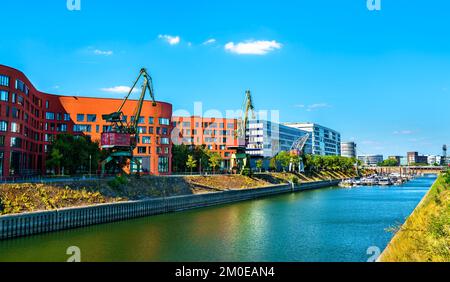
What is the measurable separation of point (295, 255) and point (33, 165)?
7020cm

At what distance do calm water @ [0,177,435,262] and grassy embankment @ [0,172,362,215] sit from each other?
558 cm

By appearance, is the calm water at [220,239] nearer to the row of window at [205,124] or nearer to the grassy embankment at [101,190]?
the grassy embankment at [101,190]

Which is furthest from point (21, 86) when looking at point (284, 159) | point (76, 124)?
point (284, 159)

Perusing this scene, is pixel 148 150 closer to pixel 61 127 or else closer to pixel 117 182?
pixel 61 127

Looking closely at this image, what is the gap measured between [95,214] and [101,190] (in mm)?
8277

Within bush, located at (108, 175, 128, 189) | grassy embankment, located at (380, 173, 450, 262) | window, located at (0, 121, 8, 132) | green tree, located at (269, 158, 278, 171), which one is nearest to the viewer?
grassy embankment, located at (380, 173, 450, 262)

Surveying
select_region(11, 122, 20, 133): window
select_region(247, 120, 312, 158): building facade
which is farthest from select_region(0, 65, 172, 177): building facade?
select_region(247, 120, 312, 158): building facade

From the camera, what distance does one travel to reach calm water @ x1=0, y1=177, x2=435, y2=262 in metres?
33.1

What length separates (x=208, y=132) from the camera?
5300 inches

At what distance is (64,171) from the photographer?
8156 cm

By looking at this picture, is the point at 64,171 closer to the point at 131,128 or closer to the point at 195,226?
the point at 131,128

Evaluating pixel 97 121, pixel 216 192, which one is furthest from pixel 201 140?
pixel 216 192

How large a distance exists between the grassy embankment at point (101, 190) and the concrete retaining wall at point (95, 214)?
2.35 metres

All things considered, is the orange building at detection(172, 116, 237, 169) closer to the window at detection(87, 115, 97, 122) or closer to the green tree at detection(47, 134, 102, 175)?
the window at detection(87, 115, 97, 122)
